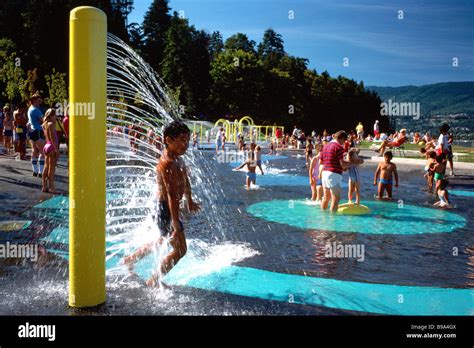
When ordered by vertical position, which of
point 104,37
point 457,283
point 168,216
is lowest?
point 457,283

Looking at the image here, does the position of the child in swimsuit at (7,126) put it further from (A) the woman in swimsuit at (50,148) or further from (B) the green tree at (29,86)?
(B) the green tree at (29,86)

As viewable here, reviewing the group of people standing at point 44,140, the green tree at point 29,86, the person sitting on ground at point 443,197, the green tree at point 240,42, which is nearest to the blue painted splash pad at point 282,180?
the person sitting on ground at point 443,197

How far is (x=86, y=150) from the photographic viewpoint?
441 cm

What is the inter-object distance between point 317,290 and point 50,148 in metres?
8.07

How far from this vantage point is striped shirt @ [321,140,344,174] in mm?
9830

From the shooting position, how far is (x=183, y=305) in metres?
4.71

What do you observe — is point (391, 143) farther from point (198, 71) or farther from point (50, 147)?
point (198, 71)

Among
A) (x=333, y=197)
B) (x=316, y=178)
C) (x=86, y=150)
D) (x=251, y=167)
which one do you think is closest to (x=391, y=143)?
Result: (x=251, y=167)

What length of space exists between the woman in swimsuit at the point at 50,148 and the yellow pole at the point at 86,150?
7.04m

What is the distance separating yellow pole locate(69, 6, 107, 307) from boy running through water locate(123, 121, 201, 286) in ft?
2.34

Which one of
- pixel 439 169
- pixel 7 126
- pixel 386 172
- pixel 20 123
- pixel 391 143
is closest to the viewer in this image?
pixel 439 169
